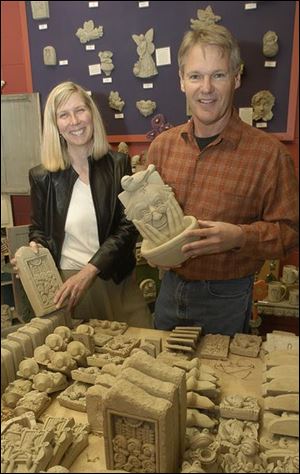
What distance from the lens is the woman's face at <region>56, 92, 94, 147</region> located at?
990 mm

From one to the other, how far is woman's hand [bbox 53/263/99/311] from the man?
22 cm

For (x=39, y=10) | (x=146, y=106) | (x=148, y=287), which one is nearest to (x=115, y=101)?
(x=146, y=106)

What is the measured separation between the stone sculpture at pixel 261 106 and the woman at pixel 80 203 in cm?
32

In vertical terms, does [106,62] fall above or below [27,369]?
above

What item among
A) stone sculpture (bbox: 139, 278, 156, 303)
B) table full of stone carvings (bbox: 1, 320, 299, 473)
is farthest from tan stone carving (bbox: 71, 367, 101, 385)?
stone sculpture (bbox: 139, 278, 156, 303)

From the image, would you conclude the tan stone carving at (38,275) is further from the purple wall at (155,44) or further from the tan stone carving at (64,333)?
the purple wall at (155,44)

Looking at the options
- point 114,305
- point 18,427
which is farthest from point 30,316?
point 18,427

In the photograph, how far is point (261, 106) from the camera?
87 centimetres

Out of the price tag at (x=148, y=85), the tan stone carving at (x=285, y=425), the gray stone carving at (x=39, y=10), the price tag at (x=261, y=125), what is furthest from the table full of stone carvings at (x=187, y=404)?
the gray stone carving at (x=39, y=10)

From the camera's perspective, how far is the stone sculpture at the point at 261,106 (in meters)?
0.84

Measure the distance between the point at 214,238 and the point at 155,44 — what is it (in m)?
0.40

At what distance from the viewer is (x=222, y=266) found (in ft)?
3.40

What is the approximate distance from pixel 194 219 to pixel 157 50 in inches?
13.6

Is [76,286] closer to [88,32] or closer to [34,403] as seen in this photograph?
[34,403]
